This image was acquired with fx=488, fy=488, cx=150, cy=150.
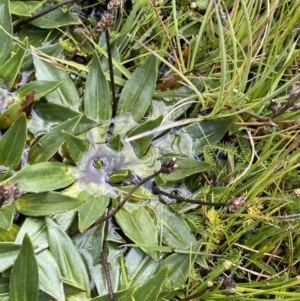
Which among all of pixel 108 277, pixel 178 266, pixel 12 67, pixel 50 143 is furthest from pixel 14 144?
pixel 178 266

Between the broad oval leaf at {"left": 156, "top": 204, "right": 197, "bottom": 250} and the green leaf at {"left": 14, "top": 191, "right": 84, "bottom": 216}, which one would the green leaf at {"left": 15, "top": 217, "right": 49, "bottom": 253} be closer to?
the green leaf at {"left": 14, "top": 191, "right": 84, "bottom": 216}

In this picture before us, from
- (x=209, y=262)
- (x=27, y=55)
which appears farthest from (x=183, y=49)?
(x=209, y=262)

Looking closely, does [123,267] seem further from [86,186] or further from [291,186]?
[291,186]

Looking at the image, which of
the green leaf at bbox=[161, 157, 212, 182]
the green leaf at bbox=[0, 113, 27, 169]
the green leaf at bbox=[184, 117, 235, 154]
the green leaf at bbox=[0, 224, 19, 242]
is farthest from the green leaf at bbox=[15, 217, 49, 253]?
the green leaf at bbox=[184, 117, 235, 154]

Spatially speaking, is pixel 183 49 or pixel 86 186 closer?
pixel 86 186

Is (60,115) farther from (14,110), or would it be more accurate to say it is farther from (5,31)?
(5,31)

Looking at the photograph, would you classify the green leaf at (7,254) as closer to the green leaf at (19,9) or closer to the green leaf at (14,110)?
the green leaf at (14,110)

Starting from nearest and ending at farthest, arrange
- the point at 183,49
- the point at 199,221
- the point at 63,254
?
1. the point at 63,254
2. the point at 199,221
3. the point at 183,49
